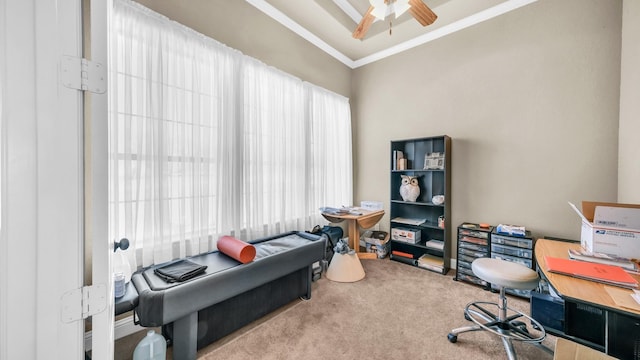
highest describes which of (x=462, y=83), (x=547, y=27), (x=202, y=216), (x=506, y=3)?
(x=506, y=3)

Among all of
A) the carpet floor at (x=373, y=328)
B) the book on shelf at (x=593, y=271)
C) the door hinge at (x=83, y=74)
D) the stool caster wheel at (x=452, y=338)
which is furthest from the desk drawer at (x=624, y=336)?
the door hinge at (x=83, y=74)

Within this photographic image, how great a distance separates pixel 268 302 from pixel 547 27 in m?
4.00

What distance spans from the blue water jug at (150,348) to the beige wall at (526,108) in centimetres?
328

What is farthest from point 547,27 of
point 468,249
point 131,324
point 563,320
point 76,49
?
point 131,324

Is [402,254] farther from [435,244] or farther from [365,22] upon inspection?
[365,22]

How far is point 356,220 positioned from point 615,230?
2127 millimetres

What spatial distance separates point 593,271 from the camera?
50.1 inches

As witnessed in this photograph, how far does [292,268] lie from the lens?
2.11 metres

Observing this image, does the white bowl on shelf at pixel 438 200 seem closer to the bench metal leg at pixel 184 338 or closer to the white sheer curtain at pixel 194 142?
the white sheer curtain at pixel 194 142

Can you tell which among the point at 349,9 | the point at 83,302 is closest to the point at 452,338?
the point at 83,302

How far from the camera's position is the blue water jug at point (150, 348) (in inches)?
55.0

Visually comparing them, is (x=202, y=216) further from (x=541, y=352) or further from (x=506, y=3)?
(x=506, y=3)

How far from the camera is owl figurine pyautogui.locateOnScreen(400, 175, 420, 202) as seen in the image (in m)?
3.25

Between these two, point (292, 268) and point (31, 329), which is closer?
point (31, 329)
